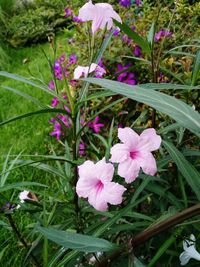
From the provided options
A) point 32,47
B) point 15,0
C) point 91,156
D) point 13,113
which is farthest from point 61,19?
point 91,156

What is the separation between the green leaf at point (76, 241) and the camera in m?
0.84

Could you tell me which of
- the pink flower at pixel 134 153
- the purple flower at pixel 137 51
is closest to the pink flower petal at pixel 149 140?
the pink flower at pixel 134 153

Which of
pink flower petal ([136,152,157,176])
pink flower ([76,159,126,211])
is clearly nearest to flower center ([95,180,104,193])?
pink flower ([76,159,126,211])

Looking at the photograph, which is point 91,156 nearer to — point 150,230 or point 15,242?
→ point 15,242

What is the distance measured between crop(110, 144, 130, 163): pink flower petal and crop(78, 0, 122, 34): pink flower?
0.34 meters

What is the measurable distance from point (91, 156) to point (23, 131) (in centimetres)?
105

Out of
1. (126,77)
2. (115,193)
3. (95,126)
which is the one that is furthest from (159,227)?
(126,77)

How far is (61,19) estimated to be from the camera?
224 inches

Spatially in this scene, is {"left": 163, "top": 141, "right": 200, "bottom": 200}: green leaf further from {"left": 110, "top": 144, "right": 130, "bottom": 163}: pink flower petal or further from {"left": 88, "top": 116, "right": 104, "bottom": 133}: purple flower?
{"left": 88, "top": 116, "right": 104, "bottom": 133}: purple flower

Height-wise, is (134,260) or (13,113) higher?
(134,260)

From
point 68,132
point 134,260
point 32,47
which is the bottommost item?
point 32,47

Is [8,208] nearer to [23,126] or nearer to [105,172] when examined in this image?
[105,172]

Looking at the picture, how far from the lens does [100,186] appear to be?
3.15 feet

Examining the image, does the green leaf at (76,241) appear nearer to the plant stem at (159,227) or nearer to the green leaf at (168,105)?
the plant stem at (159,227)
